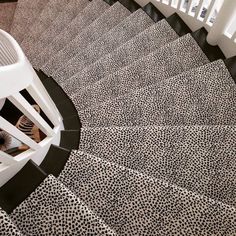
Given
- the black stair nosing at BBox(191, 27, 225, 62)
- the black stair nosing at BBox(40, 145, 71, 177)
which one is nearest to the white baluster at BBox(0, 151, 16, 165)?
the black stair nosing at BBox(40, 145, 71, 177)

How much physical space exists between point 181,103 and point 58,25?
1.98m

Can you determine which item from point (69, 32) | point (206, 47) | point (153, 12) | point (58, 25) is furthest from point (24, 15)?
point (206, 47)

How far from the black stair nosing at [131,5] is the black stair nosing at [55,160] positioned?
77.3 inches

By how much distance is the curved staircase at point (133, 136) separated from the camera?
135 centimetres

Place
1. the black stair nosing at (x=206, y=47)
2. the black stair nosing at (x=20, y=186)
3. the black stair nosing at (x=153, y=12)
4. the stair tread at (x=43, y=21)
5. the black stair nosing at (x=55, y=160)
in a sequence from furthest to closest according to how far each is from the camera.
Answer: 1. the stair tread at (x=43, y=21)
2. the black stair nosing at (x=153, y=12)
3. the black stair nosing at (x=206, y=47)
4. the black stair nosing at (x=55, y=160)
5. the black stair nosing at (x=20, y=186)

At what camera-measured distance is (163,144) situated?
1.69 meters

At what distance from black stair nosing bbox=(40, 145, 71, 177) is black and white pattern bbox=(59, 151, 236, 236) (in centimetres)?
7

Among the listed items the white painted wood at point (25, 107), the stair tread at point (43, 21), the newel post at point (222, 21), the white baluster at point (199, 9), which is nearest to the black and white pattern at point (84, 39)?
the stair tread at point (43, 21)

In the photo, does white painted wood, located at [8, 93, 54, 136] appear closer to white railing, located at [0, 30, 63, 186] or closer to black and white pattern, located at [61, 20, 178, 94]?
white railing, located at [0, 30, 63, 186]

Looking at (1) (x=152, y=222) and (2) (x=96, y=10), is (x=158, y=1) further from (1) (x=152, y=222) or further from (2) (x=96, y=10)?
(1) (x=152, y=222)

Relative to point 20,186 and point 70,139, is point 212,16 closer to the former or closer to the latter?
point 70,139

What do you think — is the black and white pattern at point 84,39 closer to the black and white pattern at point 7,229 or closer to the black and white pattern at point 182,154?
the black and white pattern at point 182,154

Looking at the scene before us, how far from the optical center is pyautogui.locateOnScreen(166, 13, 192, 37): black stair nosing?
2527mm

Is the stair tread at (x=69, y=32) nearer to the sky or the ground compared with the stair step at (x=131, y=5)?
nearer to the sky
